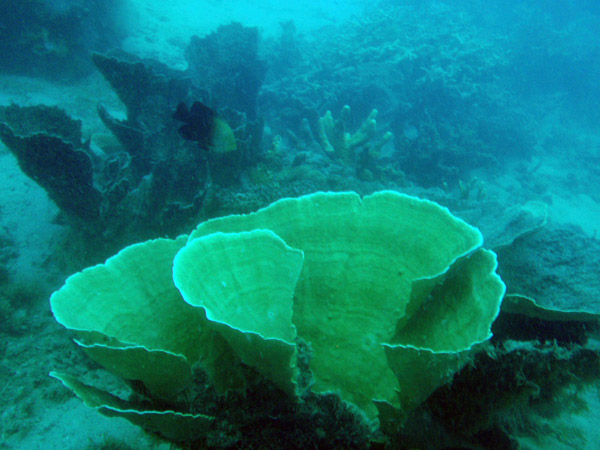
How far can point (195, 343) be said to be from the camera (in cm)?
191

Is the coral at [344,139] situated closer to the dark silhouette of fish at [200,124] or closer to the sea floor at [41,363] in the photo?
the dark silhouette of fish at [200,124]

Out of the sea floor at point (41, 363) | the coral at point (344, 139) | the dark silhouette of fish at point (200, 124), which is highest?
the dark silhouette of fish at point (200, 124)

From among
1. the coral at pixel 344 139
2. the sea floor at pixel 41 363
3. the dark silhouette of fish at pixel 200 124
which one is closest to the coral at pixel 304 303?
the sea floor at pixel 41 363

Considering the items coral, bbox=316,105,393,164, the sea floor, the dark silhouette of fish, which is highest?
the dark silhouette of fish

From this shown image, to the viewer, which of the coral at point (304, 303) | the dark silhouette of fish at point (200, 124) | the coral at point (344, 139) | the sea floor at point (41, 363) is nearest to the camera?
the coral at point (304, 303)

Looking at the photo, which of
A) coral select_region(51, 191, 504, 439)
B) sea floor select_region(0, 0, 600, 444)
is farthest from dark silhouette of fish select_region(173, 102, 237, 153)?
coral select_region(51, 191, 504, 439)

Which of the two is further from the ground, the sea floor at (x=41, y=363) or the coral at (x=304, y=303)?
the coral at (x=304, y=303)

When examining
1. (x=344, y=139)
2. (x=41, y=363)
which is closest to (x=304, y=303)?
(x=41, y=363)

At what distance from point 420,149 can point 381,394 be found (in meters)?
7.38

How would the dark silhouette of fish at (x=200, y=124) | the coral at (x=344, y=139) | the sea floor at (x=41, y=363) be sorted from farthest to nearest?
the coral at (x=344, y=139) → the dark silhouette of fish at (x=200, y=124) → the sea floor at (x=41, y=363)

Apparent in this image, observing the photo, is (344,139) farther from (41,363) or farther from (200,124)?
(41,363)

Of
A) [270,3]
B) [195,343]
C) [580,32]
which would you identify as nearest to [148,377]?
[195,343]

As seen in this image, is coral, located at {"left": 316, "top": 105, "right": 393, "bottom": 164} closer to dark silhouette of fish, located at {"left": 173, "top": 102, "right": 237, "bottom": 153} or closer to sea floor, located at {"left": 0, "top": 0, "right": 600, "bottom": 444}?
dark silhouette of fish, located at {"left": 173, "top": 102, "right": 237, "bottom": 153}

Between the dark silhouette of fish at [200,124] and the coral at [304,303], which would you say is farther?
the dark silhouette of fish at [200,124]
